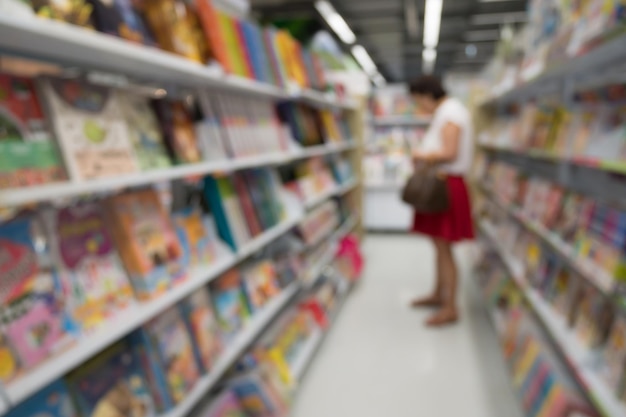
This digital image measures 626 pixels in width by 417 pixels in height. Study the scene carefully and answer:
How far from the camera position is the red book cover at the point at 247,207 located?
1.86 metres

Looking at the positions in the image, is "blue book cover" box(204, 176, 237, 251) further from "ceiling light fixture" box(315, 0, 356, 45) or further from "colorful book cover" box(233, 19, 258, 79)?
"ceiling light fixture" box(315, 0, 356, 45)

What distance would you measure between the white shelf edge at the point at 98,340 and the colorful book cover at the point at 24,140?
1.30 ft

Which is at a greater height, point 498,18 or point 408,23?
point 408,23

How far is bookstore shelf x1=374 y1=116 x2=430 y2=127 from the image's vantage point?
5.34 m

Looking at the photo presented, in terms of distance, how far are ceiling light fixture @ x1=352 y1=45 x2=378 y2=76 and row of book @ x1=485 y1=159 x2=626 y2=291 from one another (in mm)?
8580

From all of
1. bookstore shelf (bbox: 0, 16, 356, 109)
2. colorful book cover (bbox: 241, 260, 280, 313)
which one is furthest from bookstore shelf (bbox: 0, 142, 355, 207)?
colorful book cover (bbox: 241, 260, 280, 313)

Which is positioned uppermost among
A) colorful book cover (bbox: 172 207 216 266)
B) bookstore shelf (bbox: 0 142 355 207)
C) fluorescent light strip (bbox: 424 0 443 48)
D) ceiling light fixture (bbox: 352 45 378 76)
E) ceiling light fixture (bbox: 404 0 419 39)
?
ceiling light fixture (bbox: 352 45 378 76)

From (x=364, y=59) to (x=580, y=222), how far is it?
11123 millimetres

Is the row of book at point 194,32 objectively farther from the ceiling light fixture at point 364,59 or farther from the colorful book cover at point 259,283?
the ceiling light fixture at point 364,59

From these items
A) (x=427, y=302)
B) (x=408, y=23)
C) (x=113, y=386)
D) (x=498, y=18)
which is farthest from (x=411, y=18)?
(x=113, y=386)

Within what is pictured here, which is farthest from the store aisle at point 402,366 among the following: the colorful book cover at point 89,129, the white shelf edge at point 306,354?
the colorful book cover at point 89,129

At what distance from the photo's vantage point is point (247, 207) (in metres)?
1.87

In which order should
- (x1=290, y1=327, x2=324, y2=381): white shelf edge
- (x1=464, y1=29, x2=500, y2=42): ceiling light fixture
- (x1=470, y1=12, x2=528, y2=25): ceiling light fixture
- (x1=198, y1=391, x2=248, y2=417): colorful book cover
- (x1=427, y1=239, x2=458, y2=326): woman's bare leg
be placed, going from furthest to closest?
(x1=464, y1=29, x2=500, y2=42): ceiling light fixture → (x1=470, y1=12, x2=528, y2=25): ceiling light fixture → (x1=427, y1=239, x2=458, y2=326): woman's bare leg → (x1=290, y1=327, x2=324, y2=381): white shelf edge → (x1=198, y1=391, x2=248, y2=417): colorful book cover

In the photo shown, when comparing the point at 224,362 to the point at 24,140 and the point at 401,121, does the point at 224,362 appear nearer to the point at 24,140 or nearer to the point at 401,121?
the point at 24,140
